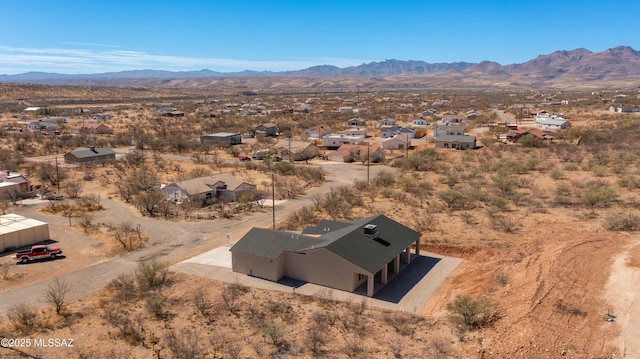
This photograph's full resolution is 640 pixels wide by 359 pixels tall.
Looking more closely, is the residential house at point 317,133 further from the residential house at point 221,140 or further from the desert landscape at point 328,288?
the desert landscape at point 328,288

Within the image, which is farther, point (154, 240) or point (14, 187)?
point (14, 187)

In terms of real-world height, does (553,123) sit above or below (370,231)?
above

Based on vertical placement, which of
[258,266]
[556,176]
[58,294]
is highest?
[556,176]

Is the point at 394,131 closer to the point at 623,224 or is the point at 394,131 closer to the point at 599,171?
the point at 599,171

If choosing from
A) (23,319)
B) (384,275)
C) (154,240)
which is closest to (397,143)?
(154,240)

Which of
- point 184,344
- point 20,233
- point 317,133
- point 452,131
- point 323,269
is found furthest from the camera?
point 317,133

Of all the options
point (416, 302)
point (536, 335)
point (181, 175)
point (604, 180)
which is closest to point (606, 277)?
point (536, 335)
